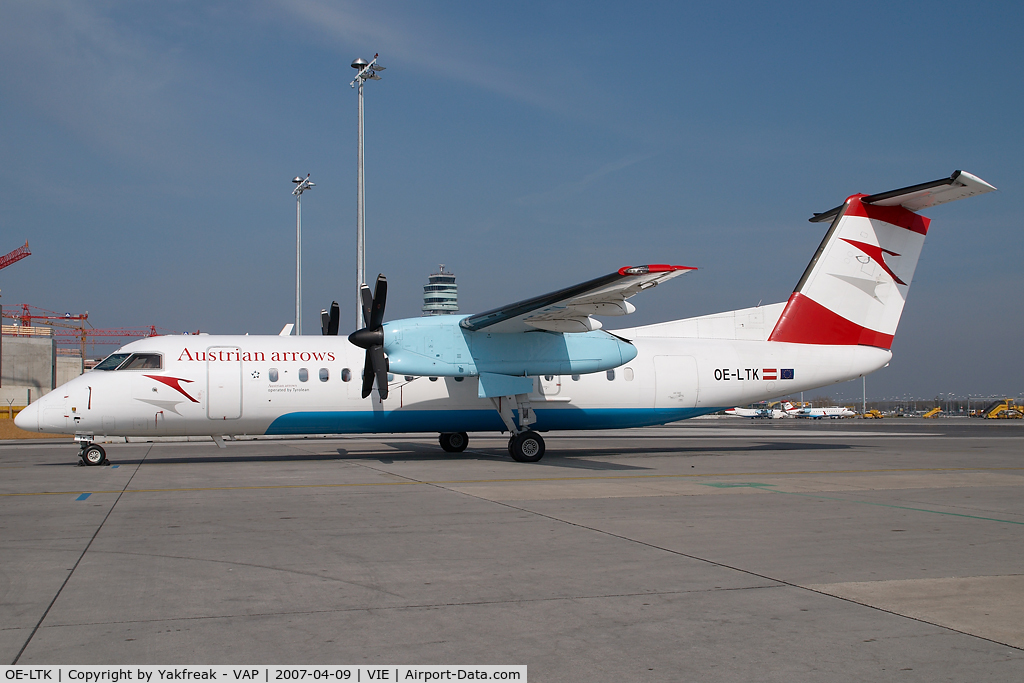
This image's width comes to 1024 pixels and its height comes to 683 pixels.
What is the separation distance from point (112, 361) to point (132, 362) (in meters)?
0.49

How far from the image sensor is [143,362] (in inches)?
712

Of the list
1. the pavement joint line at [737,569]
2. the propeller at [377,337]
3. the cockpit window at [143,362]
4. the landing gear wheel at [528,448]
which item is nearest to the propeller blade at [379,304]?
the propeller at [377,337]

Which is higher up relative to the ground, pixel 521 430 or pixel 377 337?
pixel 377 337

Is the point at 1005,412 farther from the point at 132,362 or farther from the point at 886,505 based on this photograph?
the point at 132,362

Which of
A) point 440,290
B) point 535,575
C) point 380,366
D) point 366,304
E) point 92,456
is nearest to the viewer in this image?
point 535,575

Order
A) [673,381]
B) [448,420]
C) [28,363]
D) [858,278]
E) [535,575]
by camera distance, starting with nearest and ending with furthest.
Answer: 1. [535,575]
2. [448,420]
3. [673,381]
4. [858,278]
5. [28,363]

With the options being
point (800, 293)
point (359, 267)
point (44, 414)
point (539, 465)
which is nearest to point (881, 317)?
point (800, 293)

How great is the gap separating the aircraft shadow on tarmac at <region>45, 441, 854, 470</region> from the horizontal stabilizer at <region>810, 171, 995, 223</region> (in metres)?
7.34

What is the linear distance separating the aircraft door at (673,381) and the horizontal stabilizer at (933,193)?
20.3ft

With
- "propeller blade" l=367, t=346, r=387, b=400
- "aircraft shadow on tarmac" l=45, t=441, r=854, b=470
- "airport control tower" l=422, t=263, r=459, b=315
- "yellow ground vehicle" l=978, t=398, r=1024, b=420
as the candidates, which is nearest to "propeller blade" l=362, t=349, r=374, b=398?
"propeller blade" l=367, t=346, r=387, b=400

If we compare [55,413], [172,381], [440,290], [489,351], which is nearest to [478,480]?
[489,351]

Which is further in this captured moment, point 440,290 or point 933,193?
point 440,290

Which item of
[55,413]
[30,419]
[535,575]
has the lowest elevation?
[535,575]

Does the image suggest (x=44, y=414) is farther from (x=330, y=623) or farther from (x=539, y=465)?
(x=330, y=623)
